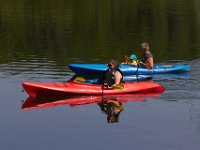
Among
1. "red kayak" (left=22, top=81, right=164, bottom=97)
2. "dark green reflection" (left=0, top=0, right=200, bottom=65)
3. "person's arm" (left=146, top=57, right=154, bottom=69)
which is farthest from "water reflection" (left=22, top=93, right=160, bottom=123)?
"dark green reflection" (left=0, top=0, right=200, bottom=65)

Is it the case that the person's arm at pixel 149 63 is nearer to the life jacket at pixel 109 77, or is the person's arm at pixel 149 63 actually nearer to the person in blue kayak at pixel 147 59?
the person in blue kayak at pixel 147 59

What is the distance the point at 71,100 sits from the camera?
1841 centimetres

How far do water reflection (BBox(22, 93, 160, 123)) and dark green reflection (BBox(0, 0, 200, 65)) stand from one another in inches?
284

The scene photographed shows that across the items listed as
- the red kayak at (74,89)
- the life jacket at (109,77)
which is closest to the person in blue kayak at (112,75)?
the life jacket at (109,77)

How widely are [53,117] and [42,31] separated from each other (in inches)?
867

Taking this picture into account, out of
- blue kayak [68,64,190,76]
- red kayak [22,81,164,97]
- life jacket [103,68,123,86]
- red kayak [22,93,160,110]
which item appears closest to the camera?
red kayak [22,93,160,110]

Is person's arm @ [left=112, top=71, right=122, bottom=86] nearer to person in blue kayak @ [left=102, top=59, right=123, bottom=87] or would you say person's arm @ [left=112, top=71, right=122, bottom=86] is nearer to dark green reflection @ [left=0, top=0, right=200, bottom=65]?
person in blue kayak @ [left=102, top=59, right=123, bottom=87]

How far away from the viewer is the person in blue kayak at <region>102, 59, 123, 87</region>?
61.7 ft

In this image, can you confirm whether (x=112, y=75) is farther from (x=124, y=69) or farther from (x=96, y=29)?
(x=96, y=29)

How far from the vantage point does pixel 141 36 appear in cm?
3600

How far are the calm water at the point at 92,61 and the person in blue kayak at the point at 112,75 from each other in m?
1.05

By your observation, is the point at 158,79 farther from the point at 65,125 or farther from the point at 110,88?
the point at 65,125

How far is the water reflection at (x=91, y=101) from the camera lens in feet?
57.4

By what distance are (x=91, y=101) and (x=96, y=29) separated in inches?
842
